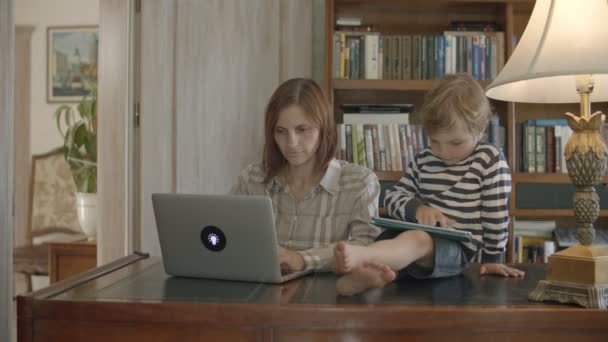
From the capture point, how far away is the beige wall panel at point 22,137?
14.4ft

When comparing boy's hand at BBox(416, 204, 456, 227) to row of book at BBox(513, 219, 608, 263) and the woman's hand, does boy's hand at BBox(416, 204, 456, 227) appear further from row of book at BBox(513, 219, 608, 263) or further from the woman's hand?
row of book at BBox(513, 219, 608, 263)

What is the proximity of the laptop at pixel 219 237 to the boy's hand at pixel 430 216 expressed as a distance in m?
0.33

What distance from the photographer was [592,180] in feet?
3.59

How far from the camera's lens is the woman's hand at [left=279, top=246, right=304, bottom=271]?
53.6 inches

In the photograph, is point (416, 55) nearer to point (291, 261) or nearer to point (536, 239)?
point (536, 239)

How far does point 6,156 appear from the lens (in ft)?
5.18

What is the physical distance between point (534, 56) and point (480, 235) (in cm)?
54

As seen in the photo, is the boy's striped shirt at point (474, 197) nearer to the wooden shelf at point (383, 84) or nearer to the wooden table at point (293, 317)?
the wooden table at point (293, 317)

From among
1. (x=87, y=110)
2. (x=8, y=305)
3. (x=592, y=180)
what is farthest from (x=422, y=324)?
(x=87, y=110)

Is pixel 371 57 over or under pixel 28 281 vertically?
over

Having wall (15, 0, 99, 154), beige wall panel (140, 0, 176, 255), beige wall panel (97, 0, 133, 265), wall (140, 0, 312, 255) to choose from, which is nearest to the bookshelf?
wall (140, 0, 312, 255)

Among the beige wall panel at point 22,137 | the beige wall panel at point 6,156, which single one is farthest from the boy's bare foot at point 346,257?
the beige wall panel at point 22,137

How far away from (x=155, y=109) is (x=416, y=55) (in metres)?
1.11

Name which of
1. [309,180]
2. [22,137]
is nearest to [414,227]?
[309,180]
